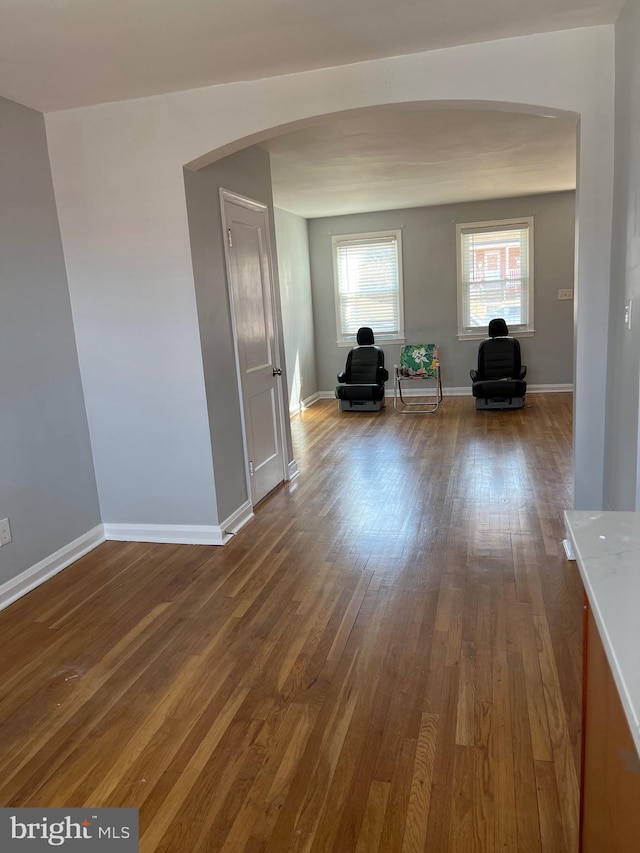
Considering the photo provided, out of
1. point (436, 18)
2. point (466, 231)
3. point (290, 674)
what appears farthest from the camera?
point (466, 231)

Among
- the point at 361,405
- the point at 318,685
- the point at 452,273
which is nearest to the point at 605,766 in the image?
the point at 318,685

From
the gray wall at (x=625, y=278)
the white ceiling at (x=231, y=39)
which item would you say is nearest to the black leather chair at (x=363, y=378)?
the white ceiling at (x=231, y=39)

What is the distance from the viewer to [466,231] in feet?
25.3

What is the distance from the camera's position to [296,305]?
769 cm

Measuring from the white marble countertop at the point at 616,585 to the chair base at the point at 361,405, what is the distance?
605 centimetres

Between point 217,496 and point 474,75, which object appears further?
point 217,496

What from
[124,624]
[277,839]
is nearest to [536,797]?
[277,839]

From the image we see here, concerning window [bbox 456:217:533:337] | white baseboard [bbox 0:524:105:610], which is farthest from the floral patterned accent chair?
white baseboard [bbox 0:524:105:610]

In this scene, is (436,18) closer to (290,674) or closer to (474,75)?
(474,75)

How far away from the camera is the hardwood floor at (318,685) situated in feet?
5.28

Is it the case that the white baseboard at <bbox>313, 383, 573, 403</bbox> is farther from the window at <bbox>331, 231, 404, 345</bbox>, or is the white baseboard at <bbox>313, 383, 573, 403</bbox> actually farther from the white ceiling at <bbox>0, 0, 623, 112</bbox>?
the white ceiling at <bbox>0, 0, 623, 112</bbox>

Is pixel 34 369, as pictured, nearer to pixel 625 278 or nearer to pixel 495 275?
pixel 625 278

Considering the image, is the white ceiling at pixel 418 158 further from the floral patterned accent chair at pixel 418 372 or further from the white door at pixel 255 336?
the floral patterned accent chair at pixel 418 372

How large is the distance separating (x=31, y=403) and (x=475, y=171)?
4.63 metres
